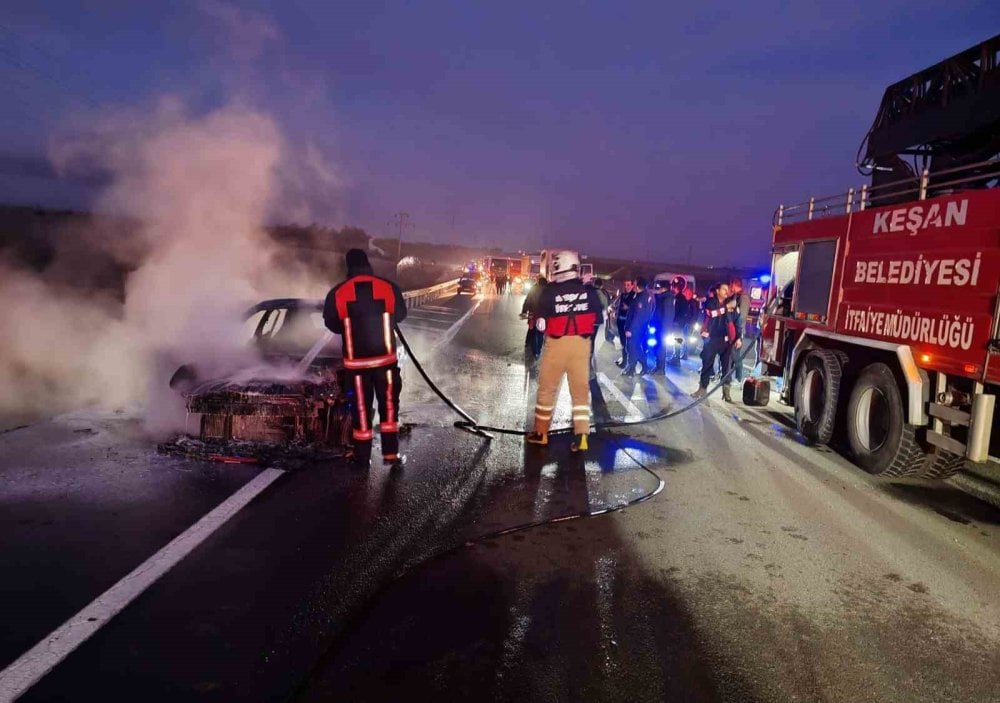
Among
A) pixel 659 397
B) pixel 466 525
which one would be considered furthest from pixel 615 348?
pixel 466 525

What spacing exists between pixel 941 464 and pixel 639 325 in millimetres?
6958

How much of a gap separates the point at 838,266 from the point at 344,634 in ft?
22.2

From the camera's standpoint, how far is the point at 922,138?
1002cm

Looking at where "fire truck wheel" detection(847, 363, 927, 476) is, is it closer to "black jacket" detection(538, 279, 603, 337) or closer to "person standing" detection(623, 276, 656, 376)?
"black jacket" detection(538, 279, 603, 337)

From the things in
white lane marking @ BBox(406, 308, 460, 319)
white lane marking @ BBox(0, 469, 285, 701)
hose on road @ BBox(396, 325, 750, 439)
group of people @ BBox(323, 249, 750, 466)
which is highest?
group of people @ BBox(323, 249, 750, 466)

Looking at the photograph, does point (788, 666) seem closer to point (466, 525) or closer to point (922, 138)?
point (466, 525)

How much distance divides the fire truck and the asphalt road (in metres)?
0.67

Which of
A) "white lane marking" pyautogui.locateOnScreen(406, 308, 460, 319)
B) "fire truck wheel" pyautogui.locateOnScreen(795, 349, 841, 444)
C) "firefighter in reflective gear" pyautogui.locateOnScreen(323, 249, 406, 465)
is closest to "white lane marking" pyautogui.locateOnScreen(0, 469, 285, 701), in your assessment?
"firefighter in reflective gear" pyautogui.locateOnScreen(323, 249, 406, 465)

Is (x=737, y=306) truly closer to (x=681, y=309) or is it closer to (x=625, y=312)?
→ (x=681, y=309)

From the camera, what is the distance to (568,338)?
266 inches

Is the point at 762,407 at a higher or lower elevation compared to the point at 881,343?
lower

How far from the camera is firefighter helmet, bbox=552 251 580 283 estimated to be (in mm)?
6789

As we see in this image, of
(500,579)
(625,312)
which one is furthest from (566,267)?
(625,312)

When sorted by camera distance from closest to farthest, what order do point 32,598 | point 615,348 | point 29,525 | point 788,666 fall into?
1. point 788,666
2. point 32,598
3. point 29,525
4. point 615,348
